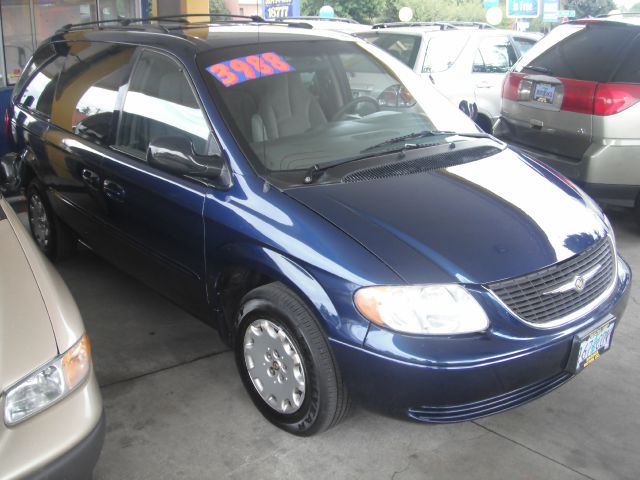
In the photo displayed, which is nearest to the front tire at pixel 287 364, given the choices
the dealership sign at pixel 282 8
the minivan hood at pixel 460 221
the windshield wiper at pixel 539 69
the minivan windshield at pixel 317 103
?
the minivan hood at pixel 460 221

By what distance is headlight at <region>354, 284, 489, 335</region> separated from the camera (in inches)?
96.4

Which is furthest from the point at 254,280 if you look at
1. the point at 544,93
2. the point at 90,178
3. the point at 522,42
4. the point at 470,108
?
the point at 522,42

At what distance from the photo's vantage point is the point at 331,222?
2.66 m

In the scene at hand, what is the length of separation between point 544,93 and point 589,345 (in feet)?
10.2

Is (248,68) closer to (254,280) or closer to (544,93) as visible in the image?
(254,280)

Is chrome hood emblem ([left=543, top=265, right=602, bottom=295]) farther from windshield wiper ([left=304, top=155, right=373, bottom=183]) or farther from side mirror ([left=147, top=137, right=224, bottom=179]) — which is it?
Answer: side mirror ([left=147, top=137, right=224, bottom=179])

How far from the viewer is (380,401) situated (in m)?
2.55

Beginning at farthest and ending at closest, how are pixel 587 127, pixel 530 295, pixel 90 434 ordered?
pixel 587 127
pixel 530 295
pixel 90 434

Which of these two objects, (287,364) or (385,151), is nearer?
(287,364)

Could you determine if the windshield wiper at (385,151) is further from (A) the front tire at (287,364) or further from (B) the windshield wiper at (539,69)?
(B) the windshield wiper at (539,69)

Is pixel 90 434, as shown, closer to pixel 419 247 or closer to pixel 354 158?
pixel 419 247

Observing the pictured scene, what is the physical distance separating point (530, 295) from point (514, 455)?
0.71 m

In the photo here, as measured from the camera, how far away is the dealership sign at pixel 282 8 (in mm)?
23516

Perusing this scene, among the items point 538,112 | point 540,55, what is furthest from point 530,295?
point 540,55
